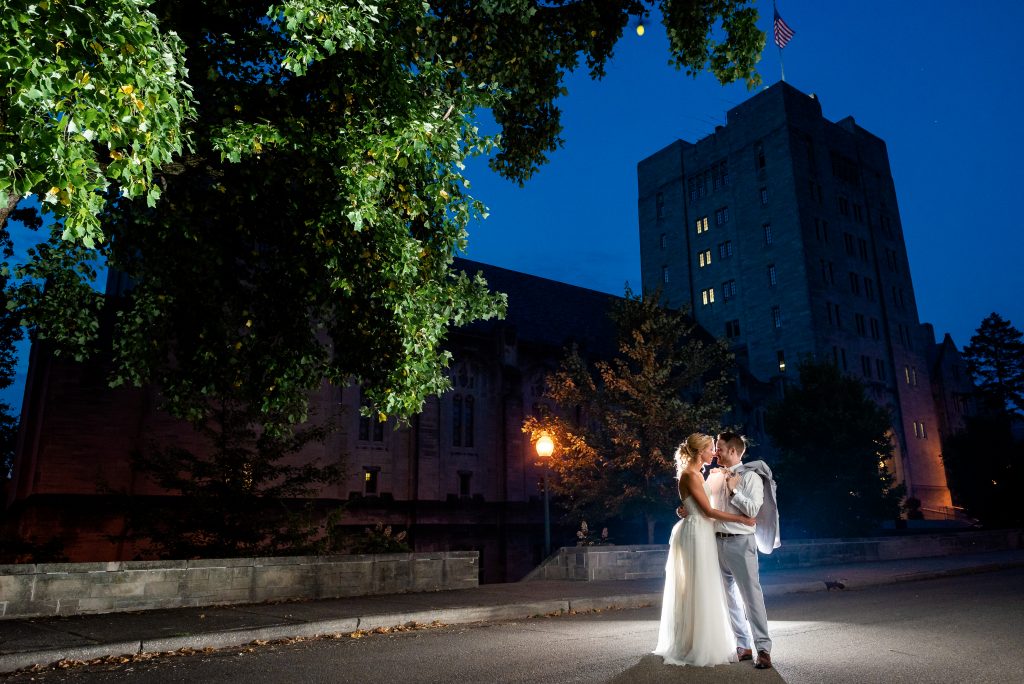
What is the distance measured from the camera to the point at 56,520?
76.1ft

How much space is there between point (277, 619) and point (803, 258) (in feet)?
180

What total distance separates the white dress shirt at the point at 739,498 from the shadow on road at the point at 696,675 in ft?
3.84

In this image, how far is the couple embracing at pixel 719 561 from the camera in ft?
20.3

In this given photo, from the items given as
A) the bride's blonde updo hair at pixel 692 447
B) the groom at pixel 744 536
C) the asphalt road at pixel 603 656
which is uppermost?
the bride's blonde updo hair at pixel 692 447

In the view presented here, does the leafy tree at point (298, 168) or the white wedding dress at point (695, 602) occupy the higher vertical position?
the leafy tree at point (298, 168)

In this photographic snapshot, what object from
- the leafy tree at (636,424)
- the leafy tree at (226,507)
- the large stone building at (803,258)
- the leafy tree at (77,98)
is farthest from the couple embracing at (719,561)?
the large stone building at (803,258)

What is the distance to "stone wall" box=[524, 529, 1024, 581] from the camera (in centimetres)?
1684

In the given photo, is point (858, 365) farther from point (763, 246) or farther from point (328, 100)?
point (328, 100)

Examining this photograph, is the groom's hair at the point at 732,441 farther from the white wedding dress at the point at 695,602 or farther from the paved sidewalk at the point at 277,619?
the paved sidewalk at the point at 277,619

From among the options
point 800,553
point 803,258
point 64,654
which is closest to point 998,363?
point 803,258

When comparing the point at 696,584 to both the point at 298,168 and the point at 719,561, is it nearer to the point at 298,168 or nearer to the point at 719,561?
the point at 719,561

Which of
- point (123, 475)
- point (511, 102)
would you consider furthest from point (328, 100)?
point (123, 475)

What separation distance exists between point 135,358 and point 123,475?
52.0ft

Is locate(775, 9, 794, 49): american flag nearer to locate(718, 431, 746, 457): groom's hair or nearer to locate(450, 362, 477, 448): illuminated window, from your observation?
locate(450, 362, 477, 448): illuminated window
